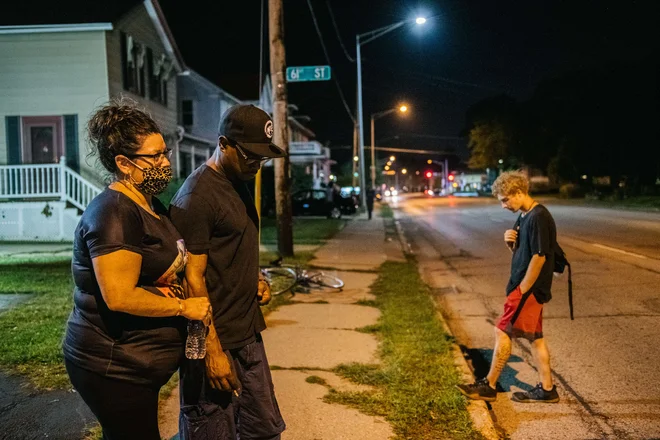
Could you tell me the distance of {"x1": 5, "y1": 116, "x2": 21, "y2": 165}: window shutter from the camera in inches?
687

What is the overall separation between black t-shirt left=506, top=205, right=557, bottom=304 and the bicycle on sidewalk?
201 inches

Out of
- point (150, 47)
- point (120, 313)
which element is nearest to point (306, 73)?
point (150, 47)

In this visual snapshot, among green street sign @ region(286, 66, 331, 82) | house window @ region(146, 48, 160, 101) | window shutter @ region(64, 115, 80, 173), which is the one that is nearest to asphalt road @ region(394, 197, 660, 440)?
green street sign @ region(286, 66, 331, 82)

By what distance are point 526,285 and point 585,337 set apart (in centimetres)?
264

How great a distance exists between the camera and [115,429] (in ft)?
7.90

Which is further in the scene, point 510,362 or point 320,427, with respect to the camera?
point 510,362

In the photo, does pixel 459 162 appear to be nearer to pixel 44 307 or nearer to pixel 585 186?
pixel 585 186

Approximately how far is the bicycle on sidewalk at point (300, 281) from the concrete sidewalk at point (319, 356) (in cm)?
22

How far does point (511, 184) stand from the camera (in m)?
4.57

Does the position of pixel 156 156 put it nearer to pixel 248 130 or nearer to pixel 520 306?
pixel 248 130

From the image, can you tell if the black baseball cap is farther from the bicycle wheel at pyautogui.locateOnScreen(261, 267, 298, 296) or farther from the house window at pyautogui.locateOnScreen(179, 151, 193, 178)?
the house window at pyautogui.locateOnScreen(179, 151, 193, 178)

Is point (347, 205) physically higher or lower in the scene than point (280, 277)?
higher

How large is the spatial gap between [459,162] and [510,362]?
165 meters

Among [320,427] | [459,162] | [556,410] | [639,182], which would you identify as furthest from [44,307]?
[459,162]
